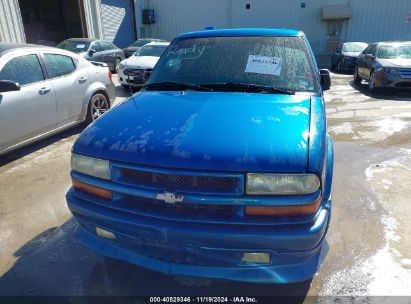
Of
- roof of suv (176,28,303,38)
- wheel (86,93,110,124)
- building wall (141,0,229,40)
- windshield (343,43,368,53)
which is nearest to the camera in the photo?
roof of suv (176,28,303,38)

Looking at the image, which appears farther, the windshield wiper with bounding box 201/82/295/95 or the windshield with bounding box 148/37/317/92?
the windshield with bounding box 148/37/317/92

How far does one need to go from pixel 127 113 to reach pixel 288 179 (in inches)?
52.4

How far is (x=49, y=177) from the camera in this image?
442cm

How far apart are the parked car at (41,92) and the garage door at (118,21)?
13.8m

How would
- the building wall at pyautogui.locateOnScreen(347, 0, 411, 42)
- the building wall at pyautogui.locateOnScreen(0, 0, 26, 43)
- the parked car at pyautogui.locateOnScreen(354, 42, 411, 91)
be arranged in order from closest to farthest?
1. the parked car at pyautogui.locateOnScreen(354, 42, 411, 91)
2. the building wall at pyautogui.locateOnScreen(0, 0, 26, 43)
3. the building wall at pyautogui.locateOnScreen(347, 0, 411, 42)

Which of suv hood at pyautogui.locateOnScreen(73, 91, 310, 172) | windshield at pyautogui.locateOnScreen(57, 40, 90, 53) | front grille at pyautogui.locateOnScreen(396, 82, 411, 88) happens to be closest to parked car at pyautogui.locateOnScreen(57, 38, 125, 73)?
windshield at pyautogui.locateOnScreen(57, 40, 90, 53)

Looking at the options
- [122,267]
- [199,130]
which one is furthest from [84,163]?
[122,267]

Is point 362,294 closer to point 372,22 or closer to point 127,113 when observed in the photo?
point 127,113

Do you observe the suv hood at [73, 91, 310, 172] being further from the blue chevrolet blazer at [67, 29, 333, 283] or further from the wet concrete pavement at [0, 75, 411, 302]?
the wet concrete pavement at [0, 75, 411, 302]

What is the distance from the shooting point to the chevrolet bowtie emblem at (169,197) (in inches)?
76.8

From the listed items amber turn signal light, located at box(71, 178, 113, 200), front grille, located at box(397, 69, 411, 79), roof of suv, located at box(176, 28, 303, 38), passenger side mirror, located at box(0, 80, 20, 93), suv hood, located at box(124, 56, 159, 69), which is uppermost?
roof of suv, located at box(176, 28, 303, 38)

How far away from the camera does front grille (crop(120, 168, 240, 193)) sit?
1916mm

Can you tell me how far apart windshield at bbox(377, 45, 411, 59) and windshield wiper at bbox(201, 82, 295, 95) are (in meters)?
8.98

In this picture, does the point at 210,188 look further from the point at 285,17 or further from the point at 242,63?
the point at 285,17
